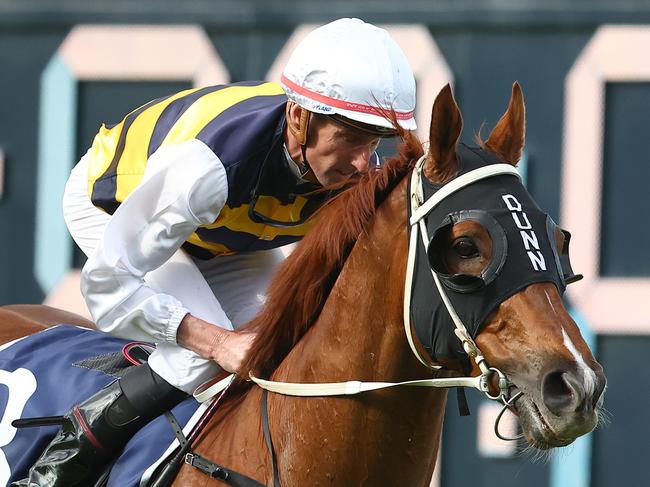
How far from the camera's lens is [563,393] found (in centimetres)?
184

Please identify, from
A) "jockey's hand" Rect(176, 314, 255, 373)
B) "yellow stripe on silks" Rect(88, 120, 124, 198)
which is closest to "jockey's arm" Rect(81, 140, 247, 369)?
"jockey's hand" Rect(176, 314, 255, 373)

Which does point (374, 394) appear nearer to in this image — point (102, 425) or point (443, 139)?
point (443, 139)

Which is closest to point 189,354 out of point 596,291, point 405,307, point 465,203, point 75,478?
point 75,478

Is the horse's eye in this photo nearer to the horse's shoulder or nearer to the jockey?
the jockey

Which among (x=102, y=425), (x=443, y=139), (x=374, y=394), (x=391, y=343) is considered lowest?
(x=102, y=425)

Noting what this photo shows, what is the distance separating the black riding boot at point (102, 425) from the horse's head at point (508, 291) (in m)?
0.72

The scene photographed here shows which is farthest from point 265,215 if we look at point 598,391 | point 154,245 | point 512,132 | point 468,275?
point 598,391

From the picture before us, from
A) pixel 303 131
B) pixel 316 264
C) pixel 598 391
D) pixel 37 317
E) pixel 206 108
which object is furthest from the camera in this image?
pixel 37 317

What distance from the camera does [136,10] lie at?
448 cm

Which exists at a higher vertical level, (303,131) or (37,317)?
(303,131)

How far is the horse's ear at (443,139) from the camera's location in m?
2.03

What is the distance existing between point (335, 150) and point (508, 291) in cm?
71

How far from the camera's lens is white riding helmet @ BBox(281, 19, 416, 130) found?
2.39 m

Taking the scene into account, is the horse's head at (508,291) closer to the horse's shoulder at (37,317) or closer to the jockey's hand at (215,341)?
the jockey's hand at (215,341)
